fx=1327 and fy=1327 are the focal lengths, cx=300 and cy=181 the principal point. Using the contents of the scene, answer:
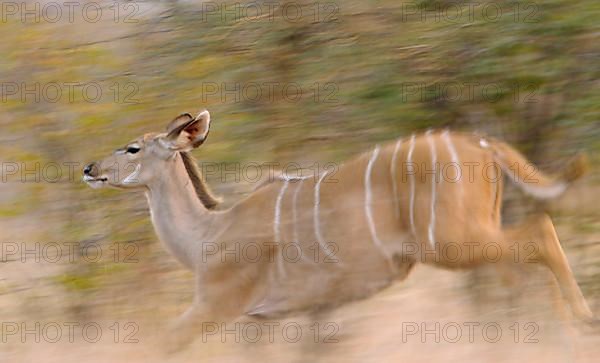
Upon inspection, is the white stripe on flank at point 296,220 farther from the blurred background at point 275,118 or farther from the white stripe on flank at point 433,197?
the white stripe on flank at point 433,197

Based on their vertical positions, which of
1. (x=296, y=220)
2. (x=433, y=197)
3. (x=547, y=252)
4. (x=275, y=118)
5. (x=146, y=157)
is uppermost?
(x=275, y=118)

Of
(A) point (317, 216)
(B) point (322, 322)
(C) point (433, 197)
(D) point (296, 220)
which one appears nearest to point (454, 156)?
(C) point (433, 197)

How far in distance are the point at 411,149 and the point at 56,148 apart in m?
1.68

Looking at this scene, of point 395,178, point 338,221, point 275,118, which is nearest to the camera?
point 395,178

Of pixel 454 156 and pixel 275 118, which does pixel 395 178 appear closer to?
pixel 454 156

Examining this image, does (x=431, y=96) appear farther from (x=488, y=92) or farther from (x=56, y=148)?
(x=56, y=148)

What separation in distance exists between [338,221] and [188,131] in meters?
0.75

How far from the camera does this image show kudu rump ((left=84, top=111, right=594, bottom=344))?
4656 mm

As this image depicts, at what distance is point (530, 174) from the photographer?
4.71 metres

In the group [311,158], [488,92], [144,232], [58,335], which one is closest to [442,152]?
[488,92]

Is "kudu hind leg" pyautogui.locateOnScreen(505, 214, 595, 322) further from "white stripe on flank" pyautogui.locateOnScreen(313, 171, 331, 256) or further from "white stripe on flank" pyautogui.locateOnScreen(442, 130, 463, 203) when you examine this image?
"white stripe on flank" pyautogui.locateOnScreen(313, 171, 331, 256)

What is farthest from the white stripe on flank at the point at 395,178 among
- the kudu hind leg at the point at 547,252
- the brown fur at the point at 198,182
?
the brown fur at the point at 198,182

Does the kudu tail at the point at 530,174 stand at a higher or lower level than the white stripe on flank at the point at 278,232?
higher

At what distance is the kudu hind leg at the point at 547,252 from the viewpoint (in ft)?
15.6
